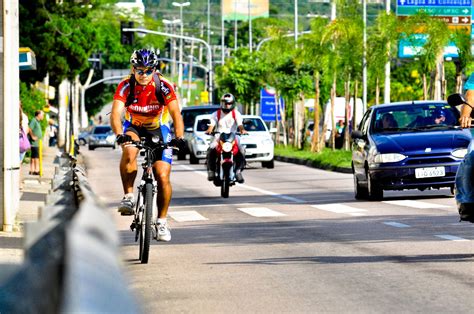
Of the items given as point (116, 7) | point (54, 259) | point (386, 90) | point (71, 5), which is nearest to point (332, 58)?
point (386, 90)

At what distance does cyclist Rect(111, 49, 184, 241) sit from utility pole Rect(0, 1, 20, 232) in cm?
346

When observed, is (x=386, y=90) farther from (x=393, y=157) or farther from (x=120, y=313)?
(x=120, y=313)

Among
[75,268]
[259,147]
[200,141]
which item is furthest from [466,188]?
[200,141]

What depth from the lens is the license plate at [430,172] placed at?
20.2 m

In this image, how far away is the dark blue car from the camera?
2030 centimetres

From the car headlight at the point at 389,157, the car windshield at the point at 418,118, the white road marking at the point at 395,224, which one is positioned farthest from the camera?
the car windshield at the point at 418,118

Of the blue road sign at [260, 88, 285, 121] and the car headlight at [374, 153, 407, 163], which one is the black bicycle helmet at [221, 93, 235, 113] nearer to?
the car headlight at [374, 153, 407, 163]

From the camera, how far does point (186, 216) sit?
721 inches

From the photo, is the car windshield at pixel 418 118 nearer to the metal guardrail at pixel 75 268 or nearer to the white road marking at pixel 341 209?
the white road marking at pixel 341 209

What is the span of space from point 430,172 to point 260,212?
301cm

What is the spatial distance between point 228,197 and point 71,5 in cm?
3358

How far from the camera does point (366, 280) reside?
9672mm

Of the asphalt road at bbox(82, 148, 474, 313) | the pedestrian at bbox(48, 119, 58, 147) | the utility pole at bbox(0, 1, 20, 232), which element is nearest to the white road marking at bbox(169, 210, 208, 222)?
the asphalt road at bbox(82, 148, 474, 313)

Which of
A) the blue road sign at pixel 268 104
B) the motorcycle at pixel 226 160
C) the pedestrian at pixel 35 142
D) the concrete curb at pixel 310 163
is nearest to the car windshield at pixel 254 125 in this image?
the concrete curb at pixel 310 163
